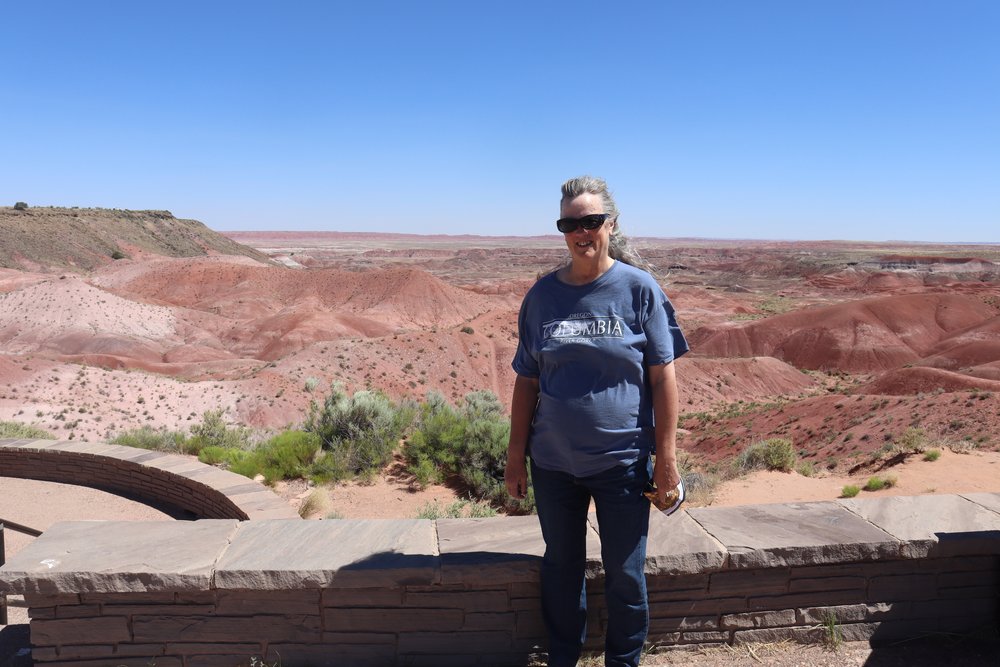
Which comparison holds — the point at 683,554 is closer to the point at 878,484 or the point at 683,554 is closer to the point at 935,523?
the point at 935,523

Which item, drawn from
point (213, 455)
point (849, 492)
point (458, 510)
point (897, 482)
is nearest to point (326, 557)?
point (458, 510)

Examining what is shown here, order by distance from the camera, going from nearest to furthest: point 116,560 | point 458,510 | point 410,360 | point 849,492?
point 116,560 < point 458,510 < point 849,492 < point 410,360

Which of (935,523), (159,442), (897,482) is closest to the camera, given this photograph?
(935,523)

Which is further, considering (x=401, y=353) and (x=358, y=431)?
(x=401, y=353)

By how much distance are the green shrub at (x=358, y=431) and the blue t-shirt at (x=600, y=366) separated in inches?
197

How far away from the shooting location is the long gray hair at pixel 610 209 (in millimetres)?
2604

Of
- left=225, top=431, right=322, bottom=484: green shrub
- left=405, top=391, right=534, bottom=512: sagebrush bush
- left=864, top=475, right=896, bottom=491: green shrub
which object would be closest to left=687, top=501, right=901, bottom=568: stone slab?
left=405, top=391, right=534, bottom=512: sagebrush bush

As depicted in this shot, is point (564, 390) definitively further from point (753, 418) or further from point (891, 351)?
point (891, 351)

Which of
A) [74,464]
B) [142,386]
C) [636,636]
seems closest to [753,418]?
[142,386]

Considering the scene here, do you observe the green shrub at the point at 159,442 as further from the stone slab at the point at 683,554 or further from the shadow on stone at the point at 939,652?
the shadow on stone at the point at 939,652

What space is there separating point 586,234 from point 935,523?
7.33ft

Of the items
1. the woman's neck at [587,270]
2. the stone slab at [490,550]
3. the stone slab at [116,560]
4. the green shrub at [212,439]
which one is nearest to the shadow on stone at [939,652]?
the stone slab at [490,550]

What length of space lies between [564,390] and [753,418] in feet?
72.5

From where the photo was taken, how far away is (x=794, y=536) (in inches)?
124
